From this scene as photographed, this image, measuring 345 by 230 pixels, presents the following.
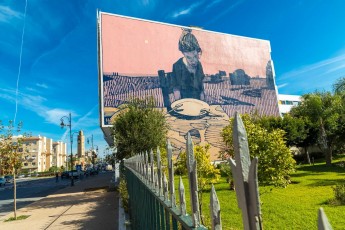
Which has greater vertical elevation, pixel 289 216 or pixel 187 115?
pixel 187 115

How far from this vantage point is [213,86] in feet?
150

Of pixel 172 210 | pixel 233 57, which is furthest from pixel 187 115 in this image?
pixel 172 210

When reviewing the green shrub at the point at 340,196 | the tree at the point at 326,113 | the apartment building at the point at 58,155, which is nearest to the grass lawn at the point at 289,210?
the green shrub at the point at 340,196

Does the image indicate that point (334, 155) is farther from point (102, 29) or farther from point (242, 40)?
point (102, 29)

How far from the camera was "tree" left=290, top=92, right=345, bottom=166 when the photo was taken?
34.6 meters

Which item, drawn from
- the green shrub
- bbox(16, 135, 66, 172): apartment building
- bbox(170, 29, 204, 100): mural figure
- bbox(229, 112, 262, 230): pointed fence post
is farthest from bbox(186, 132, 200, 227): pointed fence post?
bbox(16, 135, 66, 172): apartment building

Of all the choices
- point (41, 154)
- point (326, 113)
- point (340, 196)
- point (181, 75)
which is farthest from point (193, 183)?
point (41, 154)

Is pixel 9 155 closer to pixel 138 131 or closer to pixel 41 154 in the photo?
pixel 138 131

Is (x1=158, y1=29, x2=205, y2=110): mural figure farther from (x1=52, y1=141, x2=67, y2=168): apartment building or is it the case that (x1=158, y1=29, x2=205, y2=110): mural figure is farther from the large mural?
(x1=52, y1=141, x2=67, y2=168): apartment building

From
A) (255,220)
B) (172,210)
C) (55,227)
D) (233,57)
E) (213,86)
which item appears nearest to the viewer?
(255,220)

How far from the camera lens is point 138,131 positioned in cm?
1714

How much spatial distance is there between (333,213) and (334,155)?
4760 cm

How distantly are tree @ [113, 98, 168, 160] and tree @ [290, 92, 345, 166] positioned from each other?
24489mm

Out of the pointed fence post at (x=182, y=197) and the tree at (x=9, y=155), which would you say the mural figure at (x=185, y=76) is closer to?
the tree at (x=9, y=155)
